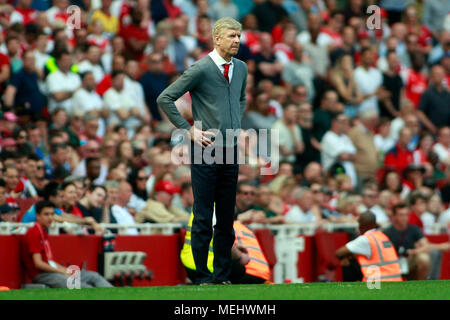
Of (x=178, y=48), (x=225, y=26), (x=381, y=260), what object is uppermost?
(x=178, y=48)

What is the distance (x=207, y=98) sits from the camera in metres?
8.80

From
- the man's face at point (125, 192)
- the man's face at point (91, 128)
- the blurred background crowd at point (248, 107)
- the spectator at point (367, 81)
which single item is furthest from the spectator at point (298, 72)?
the man's face at point (125, 192)

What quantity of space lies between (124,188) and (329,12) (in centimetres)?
1059

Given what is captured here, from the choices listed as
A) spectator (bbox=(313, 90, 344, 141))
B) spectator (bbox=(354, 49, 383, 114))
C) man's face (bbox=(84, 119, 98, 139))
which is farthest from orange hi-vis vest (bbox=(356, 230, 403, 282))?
spectator (bbox=(354, 49, 383, 114))

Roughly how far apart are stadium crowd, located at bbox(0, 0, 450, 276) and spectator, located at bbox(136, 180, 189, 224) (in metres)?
0.02

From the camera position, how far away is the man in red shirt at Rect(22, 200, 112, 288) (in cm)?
1140

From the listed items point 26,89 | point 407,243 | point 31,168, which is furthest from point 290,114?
point 31,168

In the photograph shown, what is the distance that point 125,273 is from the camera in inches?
508

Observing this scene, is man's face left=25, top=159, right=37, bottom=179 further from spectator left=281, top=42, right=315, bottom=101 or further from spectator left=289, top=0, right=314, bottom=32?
spectator left=289, top=0, right=314, bottom=32

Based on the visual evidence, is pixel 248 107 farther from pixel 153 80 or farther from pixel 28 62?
pixel 28 62

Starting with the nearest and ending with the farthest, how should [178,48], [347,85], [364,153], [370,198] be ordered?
[370,198] → [178,48] → [364,153] → [347,85]

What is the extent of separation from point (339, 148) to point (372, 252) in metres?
7.62

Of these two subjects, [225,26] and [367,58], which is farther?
[367,58]

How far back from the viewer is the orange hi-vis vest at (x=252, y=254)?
10963mm
